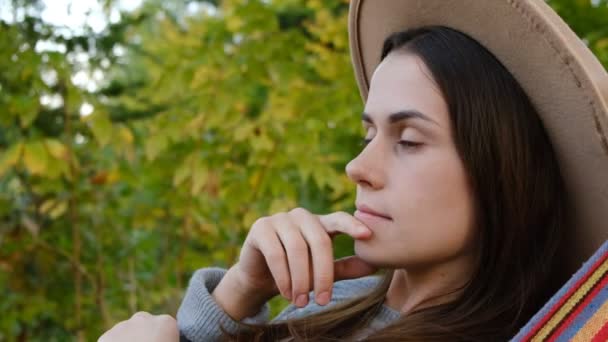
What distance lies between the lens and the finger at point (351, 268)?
1.30 metres

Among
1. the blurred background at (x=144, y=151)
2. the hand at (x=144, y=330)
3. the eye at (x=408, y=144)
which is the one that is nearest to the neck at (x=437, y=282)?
the eye at (x=408, y=144)

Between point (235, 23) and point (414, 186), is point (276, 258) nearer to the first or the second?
point (414, 186)

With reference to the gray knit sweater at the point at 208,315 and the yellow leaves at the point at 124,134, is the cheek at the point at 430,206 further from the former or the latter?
the yellow leaves at the point at 124,134

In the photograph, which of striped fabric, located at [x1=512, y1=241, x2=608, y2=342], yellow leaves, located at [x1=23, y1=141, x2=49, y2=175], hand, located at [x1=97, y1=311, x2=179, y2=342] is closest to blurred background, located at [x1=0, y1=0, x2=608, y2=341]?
Answer: yellow leaves, located at [x1=23, y1=141, x2=49, y2=175]

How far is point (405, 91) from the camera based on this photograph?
1.22m

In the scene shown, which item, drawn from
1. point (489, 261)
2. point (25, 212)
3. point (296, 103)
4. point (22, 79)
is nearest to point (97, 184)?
point (25, 212)

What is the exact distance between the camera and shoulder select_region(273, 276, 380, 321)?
151 centimetres

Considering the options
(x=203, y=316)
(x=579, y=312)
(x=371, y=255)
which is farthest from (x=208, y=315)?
(x=579, y=312)

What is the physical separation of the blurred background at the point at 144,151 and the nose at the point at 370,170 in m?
1.32

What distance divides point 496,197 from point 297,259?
0.33 metres

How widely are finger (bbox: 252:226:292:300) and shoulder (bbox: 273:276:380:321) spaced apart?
0.30m

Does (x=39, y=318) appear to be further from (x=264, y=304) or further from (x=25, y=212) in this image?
(x=264, y=304)

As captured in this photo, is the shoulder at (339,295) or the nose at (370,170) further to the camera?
the shoulder at (339,295)

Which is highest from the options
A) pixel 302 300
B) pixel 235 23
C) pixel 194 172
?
pixel 235 23
